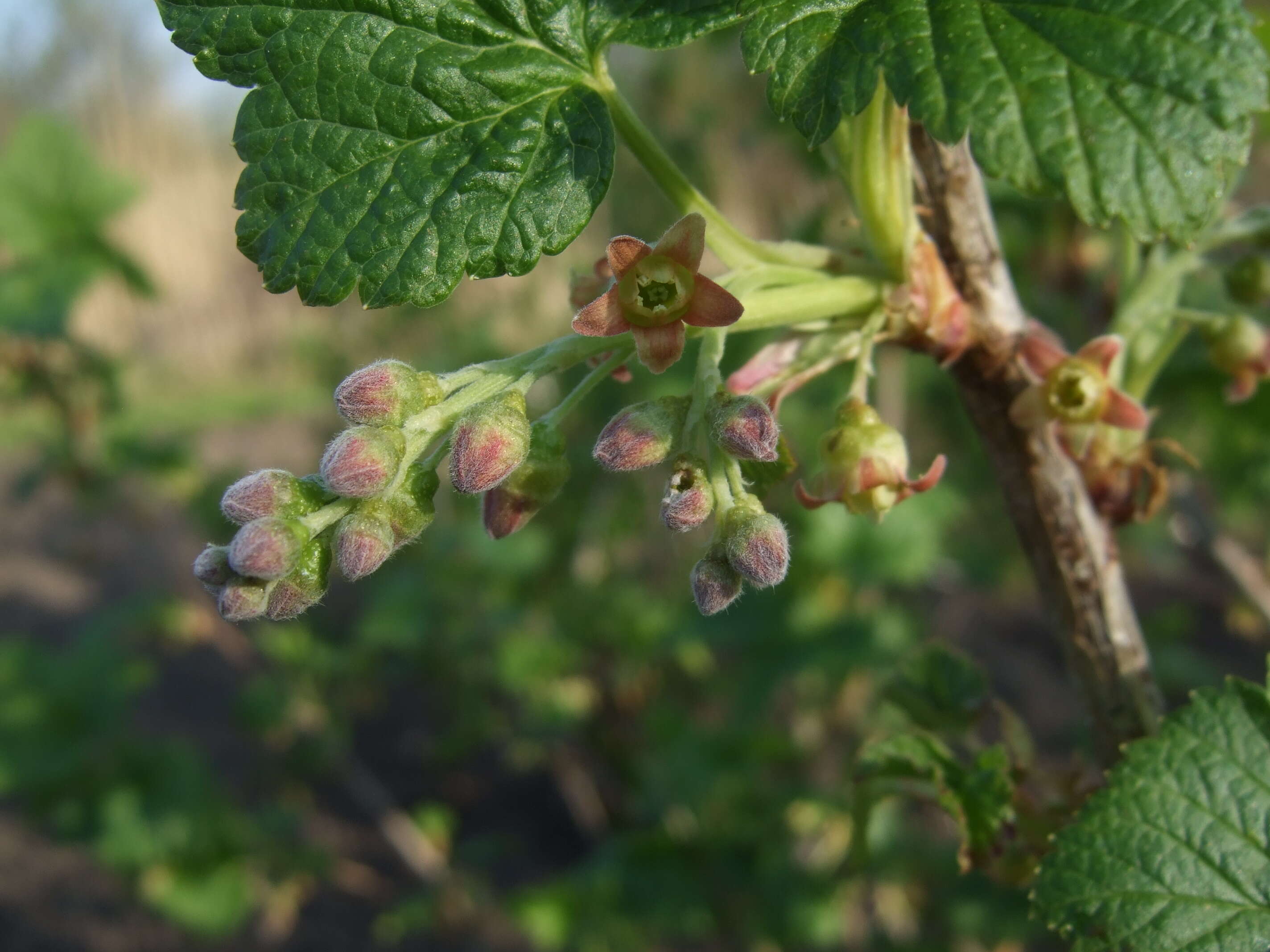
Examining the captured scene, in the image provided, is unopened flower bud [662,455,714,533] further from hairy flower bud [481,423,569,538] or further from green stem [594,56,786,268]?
green stem [594,56,786,268]

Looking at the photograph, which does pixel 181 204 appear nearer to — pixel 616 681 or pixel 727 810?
pixel 616 681

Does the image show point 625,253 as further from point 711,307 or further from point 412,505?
point 412,505

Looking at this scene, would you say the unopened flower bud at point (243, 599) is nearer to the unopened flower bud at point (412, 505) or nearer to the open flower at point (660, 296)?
the unopened flower bud at point (412, 505)

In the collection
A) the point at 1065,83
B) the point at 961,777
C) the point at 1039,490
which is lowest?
the point at 961,777

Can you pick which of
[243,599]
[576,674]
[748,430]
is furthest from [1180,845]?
[576,674]

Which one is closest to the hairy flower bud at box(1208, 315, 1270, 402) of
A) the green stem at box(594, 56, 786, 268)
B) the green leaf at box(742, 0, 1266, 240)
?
the green leaf at box(742, 0, 1266, 240)

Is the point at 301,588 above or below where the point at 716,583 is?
above
